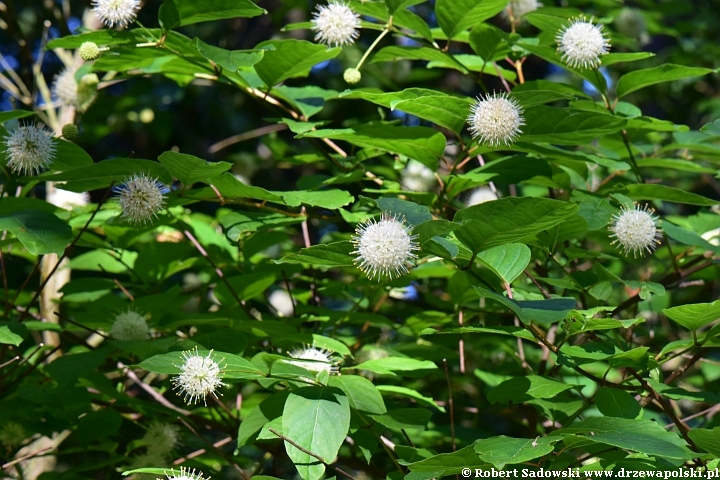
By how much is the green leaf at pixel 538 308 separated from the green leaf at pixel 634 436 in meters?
0.18

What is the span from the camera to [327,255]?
52.2 inches

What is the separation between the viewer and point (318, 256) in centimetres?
133

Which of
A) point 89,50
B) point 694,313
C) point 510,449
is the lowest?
point 510,449

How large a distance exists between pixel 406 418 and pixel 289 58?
91cm

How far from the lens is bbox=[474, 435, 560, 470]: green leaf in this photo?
3.69 ft

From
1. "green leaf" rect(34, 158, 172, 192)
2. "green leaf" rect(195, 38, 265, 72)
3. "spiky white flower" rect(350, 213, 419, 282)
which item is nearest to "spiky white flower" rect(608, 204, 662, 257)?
"spiky white flower" rect(350, 213, 419, 282)

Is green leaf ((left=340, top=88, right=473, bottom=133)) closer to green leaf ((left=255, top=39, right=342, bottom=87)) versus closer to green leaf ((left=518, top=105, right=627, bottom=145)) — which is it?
green leaf ((left=518, top=105, right=627, bottom=145))

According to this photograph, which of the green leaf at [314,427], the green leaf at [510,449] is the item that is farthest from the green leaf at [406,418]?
the green leaf at [510,449]

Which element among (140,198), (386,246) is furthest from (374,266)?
(140,198)

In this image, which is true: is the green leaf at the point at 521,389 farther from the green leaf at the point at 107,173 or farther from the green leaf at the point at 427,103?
the green leaf at the point at 107,173

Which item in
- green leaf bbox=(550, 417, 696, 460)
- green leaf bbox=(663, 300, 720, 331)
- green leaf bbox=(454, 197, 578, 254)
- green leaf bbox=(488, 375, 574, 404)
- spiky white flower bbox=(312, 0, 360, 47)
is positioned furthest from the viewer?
spiky white flower bbox=(312, 0, 360, 47)

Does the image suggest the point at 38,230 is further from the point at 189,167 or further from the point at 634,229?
the point at 634,229

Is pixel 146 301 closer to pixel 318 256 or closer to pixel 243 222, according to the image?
pixel 243 222

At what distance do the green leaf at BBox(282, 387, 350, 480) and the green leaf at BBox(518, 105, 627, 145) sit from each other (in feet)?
2.40
